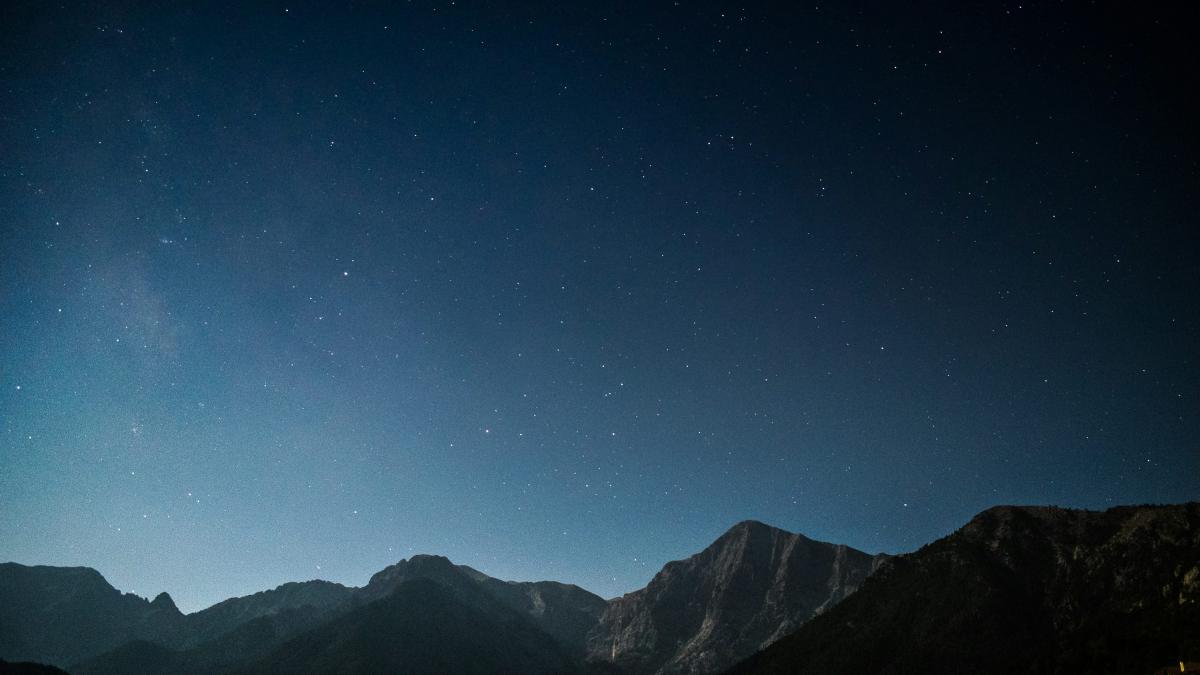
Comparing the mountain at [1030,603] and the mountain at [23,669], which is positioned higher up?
the mountain at [1030,603]

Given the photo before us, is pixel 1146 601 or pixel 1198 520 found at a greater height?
pixel 1198 520

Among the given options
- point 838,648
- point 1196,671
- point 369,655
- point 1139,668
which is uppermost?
point 1196,671

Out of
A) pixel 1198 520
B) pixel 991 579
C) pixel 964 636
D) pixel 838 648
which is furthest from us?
pixel 838 648

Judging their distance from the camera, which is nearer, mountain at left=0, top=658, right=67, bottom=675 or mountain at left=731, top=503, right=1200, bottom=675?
mountain at left=731, top=503, right=1200, bottom=675

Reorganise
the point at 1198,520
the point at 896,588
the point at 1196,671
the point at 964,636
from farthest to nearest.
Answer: the point at 896,588
the point at 964,636
the point at 1198,520
the point at 1196,671

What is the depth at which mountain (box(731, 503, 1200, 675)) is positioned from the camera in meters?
65.2

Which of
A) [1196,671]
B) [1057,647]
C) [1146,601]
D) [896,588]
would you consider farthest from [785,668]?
[1196,671]

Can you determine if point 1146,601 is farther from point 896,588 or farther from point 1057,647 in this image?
point 896,588

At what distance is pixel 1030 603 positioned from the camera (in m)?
93.6

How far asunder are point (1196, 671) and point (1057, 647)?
164 ft

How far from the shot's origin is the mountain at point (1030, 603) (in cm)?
6519

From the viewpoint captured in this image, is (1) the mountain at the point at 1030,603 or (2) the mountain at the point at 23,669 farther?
(2) the mountain at the point at 23,669

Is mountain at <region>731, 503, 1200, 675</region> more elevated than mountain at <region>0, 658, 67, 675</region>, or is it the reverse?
mountain at <region>731, 503, 1200, 675</region>

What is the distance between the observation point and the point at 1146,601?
73.6 metres
